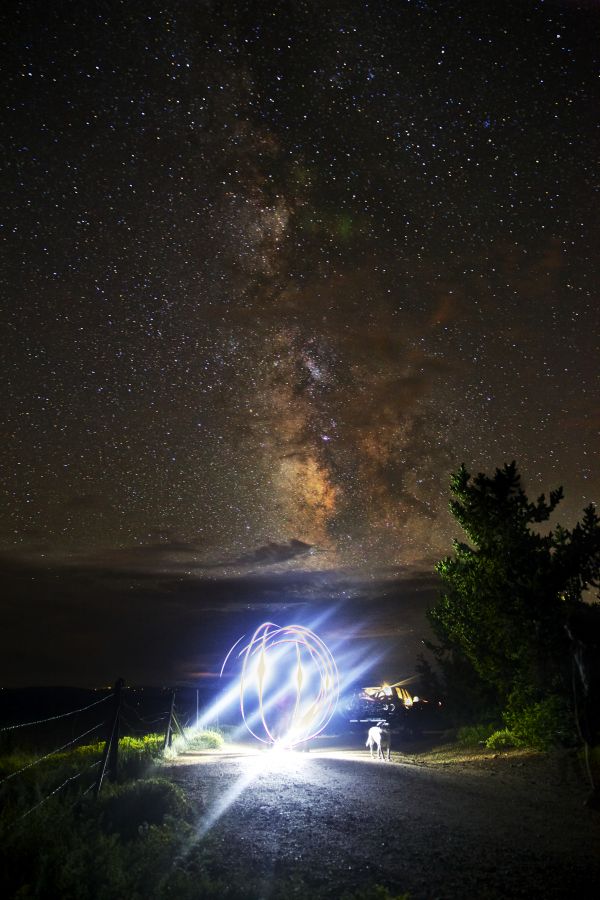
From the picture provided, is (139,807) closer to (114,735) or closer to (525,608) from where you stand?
(114,735)

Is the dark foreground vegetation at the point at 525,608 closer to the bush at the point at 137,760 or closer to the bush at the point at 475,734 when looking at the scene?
the bush at the point at 475,734

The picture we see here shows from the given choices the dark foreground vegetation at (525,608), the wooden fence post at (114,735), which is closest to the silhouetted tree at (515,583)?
the dark foreground vegetation at (525,608)

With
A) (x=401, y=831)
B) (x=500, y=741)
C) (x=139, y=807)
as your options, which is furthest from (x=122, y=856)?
(x=500, y=741)

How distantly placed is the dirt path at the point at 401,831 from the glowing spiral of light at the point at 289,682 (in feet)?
18.6

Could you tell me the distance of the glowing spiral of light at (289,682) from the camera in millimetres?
17078

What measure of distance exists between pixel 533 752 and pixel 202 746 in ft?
33.2

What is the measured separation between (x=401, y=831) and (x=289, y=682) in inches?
478

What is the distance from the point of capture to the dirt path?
191 inches

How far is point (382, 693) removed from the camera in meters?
26.0

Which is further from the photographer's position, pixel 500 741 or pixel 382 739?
pixel 382 739

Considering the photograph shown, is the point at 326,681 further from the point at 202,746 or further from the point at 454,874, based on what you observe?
the point at 454,874

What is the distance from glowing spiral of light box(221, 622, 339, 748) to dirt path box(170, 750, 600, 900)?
5.66 m

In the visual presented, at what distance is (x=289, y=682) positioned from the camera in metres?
18.2

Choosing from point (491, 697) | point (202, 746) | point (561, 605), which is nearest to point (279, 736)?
point (202, 746)
